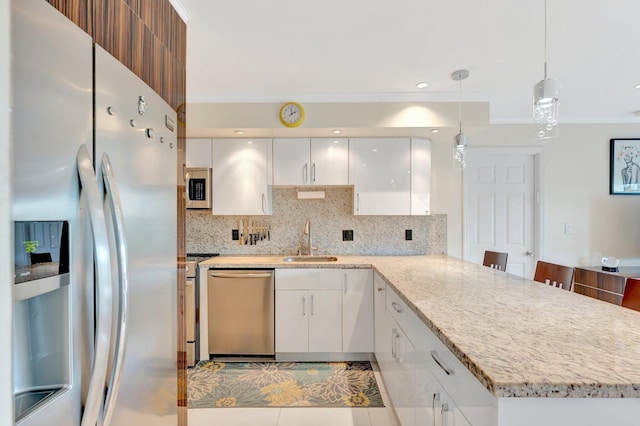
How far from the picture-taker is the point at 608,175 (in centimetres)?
355

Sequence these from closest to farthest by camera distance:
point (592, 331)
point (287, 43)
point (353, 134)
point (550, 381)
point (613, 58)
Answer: point (550, 381)
point (592, 331)
point (287, 43)
point (613, 58)
point (353, 134)

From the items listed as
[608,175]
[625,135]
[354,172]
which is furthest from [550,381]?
[625,135]

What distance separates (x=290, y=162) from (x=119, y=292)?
7.70 ft

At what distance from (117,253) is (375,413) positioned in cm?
200

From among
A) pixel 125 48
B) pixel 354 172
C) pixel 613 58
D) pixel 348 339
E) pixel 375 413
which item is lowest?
pixel 375 413

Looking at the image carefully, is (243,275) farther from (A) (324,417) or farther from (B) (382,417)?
(B) (382,417)

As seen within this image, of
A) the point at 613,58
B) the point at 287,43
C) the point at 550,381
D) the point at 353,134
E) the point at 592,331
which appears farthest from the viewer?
the point at 353,134

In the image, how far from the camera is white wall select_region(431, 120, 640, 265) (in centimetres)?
353

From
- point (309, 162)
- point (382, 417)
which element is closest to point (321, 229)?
point (309, 162)

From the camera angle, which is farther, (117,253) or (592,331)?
(592,331)

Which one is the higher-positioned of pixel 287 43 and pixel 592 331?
pixel 287 43

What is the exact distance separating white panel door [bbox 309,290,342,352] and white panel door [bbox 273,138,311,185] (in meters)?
1.11

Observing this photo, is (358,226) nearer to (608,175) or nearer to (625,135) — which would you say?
(608,175)

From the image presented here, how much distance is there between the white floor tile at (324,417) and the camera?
6.59 ft
